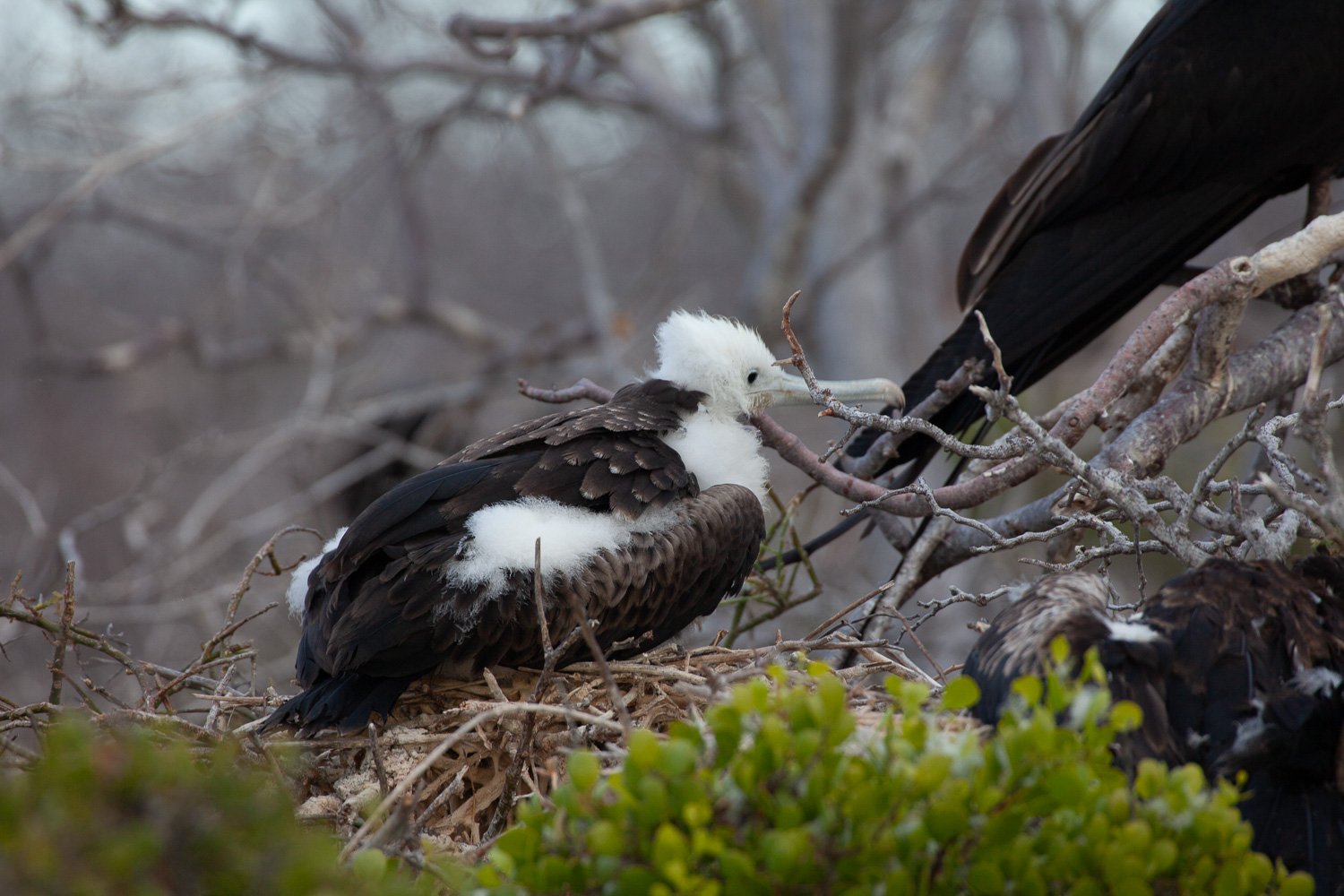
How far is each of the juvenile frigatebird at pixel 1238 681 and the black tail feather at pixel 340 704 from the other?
112 cm

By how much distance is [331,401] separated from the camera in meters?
8.22

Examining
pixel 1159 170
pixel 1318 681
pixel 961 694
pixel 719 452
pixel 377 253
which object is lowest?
pixel 961 694

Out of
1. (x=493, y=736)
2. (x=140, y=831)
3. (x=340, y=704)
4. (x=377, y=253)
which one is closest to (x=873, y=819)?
(x=140, y=831)

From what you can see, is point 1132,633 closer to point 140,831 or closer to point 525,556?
point 525,556

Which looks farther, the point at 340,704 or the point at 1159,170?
the point at 1159,170

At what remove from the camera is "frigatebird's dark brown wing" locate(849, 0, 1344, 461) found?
10.4ft

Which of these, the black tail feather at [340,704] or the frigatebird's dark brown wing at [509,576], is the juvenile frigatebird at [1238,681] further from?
the black tail feather at [340,704]

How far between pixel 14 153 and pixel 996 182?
24.5 ft

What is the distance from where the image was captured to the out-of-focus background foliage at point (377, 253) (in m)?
6.43

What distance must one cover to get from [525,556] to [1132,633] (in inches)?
44.8

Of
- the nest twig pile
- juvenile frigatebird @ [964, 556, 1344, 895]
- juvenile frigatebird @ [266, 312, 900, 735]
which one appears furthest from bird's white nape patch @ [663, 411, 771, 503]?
juvenile frigatebird @ [964, 556, 1344, 895]

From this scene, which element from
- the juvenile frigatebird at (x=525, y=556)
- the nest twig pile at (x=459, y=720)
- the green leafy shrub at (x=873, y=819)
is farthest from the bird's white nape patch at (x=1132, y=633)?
the juvenile frigatebird at (x=525, y=556)

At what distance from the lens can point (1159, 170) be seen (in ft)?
10.4

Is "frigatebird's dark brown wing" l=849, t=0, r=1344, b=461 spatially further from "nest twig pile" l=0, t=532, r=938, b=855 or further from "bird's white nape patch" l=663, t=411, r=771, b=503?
"nest twig pile" l=0, t=532, r=938, b=855
